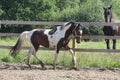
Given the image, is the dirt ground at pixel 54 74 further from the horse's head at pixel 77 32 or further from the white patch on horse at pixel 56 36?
the horse's head at pixel 77 32

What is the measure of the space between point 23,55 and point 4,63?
0.99 m

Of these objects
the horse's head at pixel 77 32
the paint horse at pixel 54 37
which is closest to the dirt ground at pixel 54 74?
the paint horse at pixel 54 37

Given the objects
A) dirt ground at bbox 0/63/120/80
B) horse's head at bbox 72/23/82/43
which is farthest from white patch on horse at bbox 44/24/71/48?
dirt ground at bbox 0/63/120/80

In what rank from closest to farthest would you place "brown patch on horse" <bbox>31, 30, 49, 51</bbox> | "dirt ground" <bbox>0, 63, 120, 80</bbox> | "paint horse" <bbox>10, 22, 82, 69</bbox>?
"dirt ground" <bbox>0, 63, 120, 80</bbox> → "paint horse" <bbox>10, 22, 82, 69</bbox> → "brown patch on horse" <bbox>31, 30, 49, 51</bbox>

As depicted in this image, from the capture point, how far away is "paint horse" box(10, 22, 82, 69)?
1078cm

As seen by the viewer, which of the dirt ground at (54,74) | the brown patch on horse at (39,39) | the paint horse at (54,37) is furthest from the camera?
the brown patch on horse at (39,39)

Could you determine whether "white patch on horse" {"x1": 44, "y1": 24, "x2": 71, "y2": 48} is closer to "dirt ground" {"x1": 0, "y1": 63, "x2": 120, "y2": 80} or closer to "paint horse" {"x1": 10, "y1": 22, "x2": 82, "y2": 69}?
"paint horse" {"x1": 10, "y1": 22, "x2": 82, "y2": 69}

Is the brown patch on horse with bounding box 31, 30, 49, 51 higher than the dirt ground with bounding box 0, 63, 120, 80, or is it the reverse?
the brown patch on horse with bounding box 31, 30, 49, 51

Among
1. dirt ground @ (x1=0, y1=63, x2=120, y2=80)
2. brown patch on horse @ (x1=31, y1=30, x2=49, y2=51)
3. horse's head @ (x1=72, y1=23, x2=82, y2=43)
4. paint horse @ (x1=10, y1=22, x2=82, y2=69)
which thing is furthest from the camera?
brown patch on horse @ (x1=31, y1=30, x2=49, y2=51)

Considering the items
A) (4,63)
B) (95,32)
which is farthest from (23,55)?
(95,32)

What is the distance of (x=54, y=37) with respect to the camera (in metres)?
10.9

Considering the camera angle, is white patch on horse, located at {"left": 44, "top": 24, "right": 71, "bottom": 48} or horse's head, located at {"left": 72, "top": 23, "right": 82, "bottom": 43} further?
white patch on horse, located at {"left": 44, "top": 24, "right": 71, "bottom": 48}

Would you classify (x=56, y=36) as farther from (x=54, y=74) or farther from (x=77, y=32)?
(x=54, y=74)

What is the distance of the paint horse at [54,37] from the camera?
1078 cm
